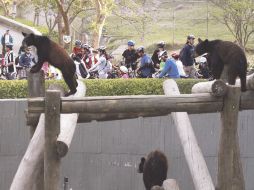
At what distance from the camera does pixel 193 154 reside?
6.31m

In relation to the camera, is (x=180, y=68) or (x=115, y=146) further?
(x=180, y=68)

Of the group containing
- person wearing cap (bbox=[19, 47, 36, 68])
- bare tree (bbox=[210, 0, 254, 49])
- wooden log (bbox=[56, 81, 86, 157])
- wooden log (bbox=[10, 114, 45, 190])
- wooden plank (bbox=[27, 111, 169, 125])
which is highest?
bare tree (bbox=[210, 0, 254, 49])

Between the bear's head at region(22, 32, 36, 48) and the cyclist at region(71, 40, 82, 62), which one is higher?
the bear's head at region(22, 32, 36, 48)

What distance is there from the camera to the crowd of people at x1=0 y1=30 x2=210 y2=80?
12875mm

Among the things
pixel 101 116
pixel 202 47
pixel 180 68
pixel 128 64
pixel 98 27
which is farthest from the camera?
pixel 98 27

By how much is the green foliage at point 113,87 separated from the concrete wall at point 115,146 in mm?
701

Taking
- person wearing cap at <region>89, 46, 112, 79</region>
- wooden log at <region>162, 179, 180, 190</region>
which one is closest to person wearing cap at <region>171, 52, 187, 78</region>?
person wearing cap at <region>89, 46, 112, 79</region>

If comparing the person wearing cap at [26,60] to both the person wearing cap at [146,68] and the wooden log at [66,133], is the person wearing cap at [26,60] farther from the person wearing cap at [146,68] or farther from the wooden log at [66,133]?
the wooden log at [66,133]

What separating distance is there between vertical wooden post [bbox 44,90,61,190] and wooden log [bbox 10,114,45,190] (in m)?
0.44

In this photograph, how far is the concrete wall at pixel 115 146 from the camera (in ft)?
36.4

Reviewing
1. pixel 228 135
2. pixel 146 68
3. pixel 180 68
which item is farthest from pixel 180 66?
pixel 228 135

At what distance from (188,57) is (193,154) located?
684 centimetres

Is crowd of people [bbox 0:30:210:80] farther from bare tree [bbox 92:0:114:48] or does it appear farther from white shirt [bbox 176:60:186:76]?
bare tree [bbox 92:0:114:48]

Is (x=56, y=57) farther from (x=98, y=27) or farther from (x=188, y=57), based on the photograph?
(x=98, y=27)
